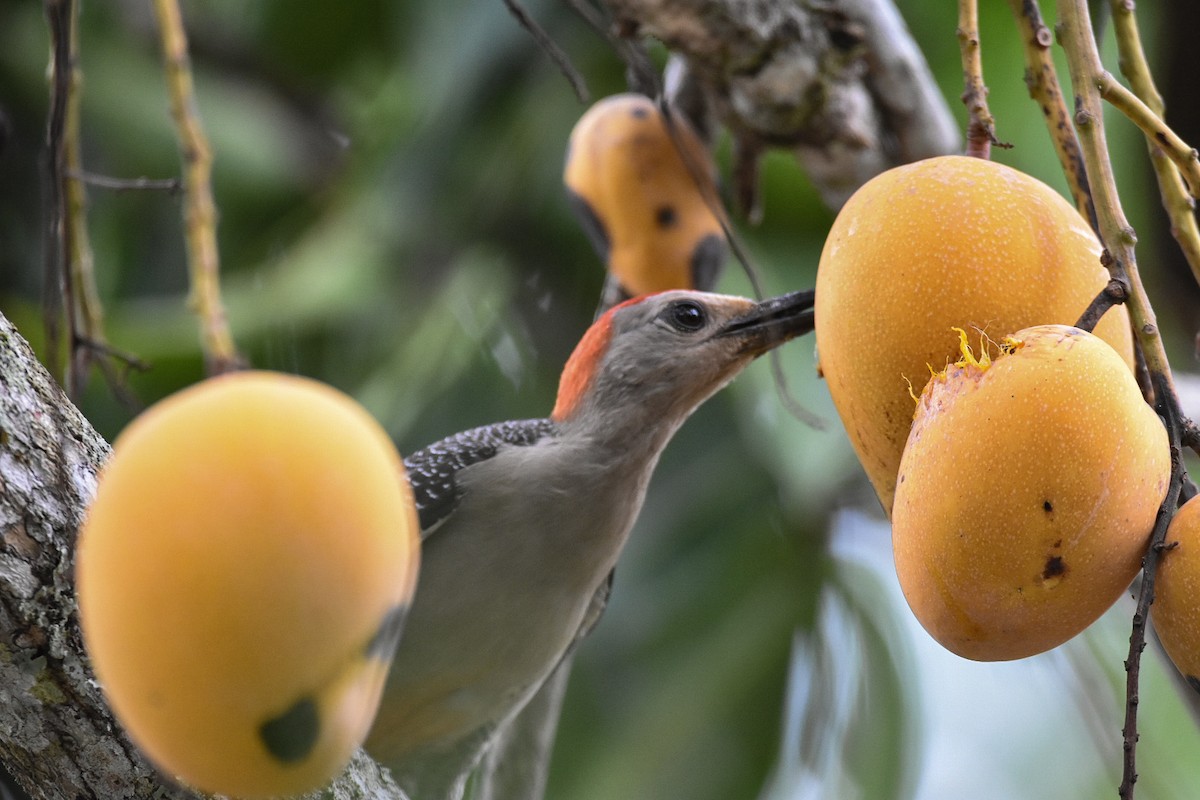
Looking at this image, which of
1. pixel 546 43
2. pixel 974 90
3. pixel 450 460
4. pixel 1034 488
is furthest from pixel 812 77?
pixel 1034 488

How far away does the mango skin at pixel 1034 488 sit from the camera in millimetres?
793

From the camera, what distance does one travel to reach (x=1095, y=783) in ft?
8.90

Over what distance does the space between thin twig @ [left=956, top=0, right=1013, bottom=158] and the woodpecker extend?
56cm

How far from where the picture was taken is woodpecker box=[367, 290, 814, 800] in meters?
1.55

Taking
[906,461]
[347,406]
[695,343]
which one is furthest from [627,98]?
[347,406]

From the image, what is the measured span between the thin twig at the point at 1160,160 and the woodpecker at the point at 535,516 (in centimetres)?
59

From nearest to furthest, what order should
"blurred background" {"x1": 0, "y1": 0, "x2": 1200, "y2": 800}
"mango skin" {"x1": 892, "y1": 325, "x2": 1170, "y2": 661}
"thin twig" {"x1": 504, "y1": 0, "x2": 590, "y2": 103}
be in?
"mango skin" {"x1": 892, "y1": 325, "x2": 1170, "y2": 661} → "thin twig" {"x1": 504, "y1": 0, "x2": 590, "y2": 103} → "blurred background" {"x1": 0, "y1": 0, "x2": 1200, "y2": 800}

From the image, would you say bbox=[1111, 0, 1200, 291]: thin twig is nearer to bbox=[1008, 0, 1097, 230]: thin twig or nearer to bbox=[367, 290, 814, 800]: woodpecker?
bbox=[1008, 0, 1097, 230]: thin twig

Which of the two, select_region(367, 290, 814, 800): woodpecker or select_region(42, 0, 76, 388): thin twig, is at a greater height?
select_region(42, 0, 76, 388): thin twig

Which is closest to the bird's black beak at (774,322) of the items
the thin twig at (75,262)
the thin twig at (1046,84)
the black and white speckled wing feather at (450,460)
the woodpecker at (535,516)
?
the woodpecker at (535,516)

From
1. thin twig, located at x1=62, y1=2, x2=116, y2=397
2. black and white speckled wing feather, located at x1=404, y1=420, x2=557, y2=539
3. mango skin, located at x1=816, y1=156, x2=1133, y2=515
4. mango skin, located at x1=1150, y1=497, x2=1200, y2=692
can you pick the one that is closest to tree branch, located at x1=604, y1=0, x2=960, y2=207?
black and white speckled wing feather, located at x1=404, y1=420, x2=557, y2=539

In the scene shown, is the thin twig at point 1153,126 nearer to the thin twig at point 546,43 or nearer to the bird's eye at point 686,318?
the thin twig at point 546,43

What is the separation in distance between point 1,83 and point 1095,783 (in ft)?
9.75

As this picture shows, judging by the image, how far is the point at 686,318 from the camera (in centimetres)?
171
